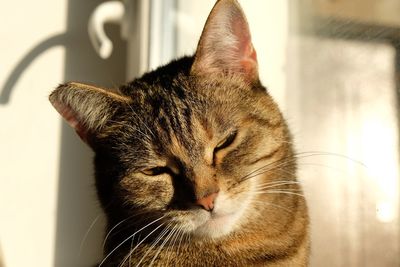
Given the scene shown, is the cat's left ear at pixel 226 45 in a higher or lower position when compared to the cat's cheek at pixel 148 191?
higher

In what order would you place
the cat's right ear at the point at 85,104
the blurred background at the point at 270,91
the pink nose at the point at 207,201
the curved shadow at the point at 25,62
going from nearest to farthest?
1. the pink nose at the point at 207,201
2. the cat's right ear at the point at 85,104
3. the blurred background at the point at 270,91
4. the curved shadow at the point at 25,62

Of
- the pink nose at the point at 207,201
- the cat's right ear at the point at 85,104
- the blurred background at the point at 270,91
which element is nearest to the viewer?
the pink nose at the point at 207,201

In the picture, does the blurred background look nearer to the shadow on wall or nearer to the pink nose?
the shadow on wall

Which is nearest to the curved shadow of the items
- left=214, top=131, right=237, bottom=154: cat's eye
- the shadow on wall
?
the shadow on wall

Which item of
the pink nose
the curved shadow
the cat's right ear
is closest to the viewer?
the pink nose

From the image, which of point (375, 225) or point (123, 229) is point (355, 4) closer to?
A: point (375, 225)

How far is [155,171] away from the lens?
89 centimetres

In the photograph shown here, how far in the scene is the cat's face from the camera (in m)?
0.83

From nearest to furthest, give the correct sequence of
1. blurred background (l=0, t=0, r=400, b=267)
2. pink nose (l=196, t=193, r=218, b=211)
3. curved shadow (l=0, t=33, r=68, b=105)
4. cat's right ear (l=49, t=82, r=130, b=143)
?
pink nose (l=196, t=193, r=218, b=211) < cat's right ear (l=49, t=82, r=130, b=143) < blurred background (l=0, t=0, r=400, b=267) < curved shadow (l=0, t=33, r=68, b=105)

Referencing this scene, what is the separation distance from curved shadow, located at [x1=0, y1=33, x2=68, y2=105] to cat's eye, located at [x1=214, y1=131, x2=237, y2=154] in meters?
1.06

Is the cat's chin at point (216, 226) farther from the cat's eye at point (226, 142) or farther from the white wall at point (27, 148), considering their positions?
the white wall at point (27, 148)

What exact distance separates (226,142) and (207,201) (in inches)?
5.4

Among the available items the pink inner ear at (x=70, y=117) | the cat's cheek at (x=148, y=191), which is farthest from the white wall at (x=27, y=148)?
the cat's cheek at (x=148, y=191)

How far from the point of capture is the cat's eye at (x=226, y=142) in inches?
34.6
